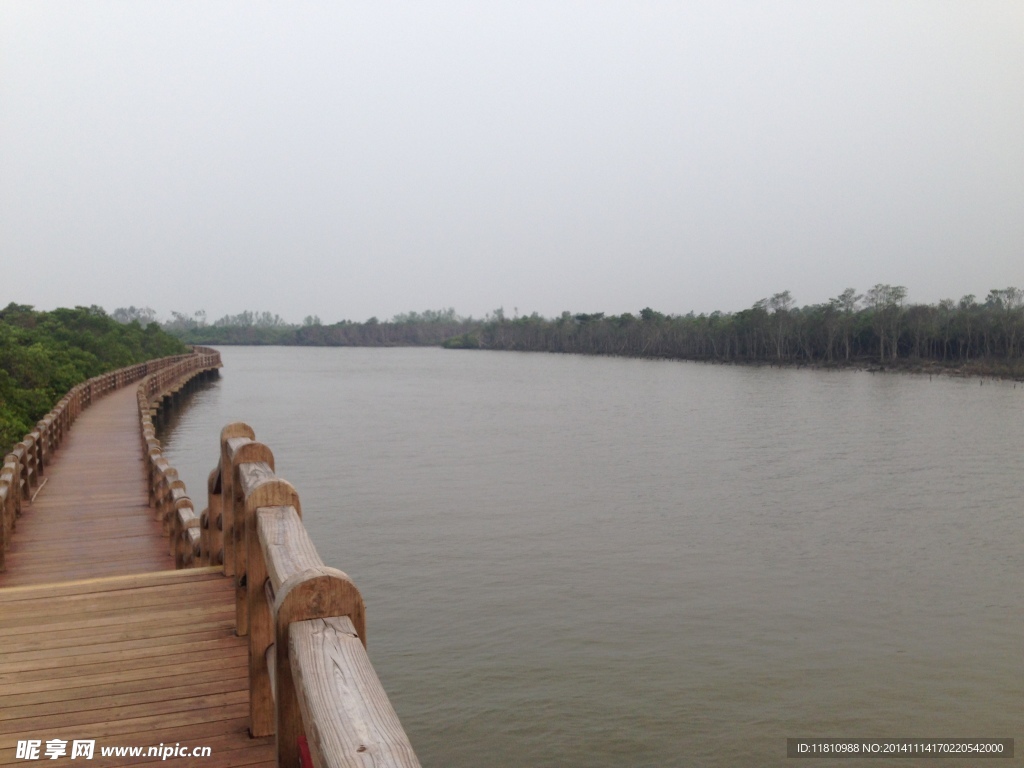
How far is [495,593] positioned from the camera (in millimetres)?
12102

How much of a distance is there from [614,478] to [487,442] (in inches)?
294

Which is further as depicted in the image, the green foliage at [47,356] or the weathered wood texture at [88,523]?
the green foliage at [47,356]

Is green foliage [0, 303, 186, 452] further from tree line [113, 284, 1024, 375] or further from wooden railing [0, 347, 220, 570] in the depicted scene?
tree line [113, 284, 1024, 375]

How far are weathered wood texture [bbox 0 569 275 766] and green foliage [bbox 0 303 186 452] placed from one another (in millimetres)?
10896

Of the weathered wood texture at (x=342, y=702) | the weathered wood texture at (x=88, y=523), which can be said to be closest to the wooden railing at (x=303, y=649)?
the weathered wood texture at (x=342, y=702)

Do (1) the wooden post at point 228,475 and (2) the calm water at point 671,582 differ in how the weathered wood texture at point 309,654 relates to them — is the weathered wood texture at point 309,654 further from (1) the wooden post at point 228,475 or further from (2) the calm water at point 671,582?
(2) the calm water at point 671,582

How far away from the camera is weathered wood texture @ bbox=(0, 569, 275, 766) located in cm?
323

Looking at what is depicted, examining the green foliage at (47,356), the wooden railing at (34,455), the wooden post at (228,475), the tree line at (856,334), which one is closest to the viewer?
the wooden post at (228,475)

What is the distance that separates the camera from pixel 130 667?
3.79 metres

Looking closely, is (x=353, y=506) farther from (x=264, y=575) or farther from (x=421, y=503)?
(x=264, y=575)

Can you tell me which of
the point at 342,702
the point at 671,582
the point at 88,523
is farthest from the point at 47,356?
the point at 342,702

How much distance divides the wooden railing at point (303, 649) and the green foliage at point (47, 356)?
1283 cm

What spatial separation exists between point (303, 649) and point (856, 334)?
8971cm

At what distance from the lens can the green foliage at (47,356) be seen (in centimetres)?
1725
